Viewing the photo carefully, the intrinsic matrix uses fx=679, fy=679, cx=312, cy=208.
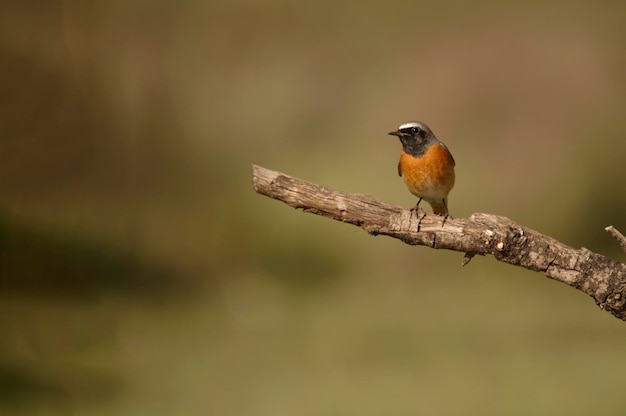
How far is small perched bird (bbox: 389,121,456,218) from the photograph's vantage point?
3.39m

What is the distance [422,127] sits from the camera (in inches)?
134

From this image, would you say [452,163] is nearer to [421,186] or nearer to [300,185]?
[421,186]

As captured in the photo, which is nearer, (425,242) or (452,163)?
(425,242)

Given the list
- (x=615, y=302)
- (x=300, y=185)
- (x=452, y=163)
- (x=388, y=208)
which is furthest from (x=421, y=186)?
(x=615, y=302)

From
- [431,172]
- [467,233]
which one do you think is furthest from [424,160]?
[467,233]

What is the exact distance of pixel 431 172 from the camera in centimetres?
339

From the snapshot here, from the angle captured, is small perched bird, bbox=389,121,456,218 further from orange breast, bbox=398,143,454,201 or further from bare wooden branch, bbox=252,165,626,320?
bare wooden branch, bbox=252,165,626,320

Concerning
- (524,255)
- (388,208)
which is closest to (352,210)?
(388,208)

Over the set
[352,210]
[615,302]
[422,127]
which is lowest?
[615,302]

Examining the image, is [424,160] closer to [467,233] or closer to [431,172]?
[431,172]

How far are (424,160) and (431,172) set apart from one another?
0.23 feet

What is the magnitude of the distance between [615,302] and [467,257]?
0.67 metres

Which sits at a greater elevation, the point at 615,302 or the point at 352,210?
the point at 352,210

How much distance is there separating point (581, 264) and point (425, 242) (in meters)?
0.69
